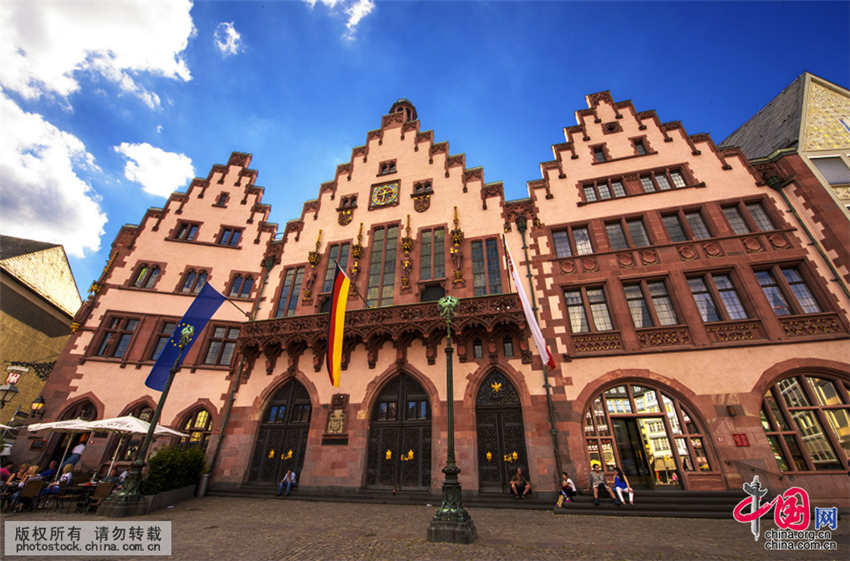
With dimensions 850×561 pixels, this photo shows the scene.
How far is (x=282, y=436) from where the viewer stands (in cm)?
1731

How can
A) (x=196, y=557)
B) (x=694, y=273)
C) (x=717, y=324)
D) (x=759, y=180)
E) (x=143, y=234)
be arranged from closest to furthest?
(x=196, y=557) → (x=717, y=324) → (x=694, y=273) → (x=759, y=180) → (x=143, y=234)

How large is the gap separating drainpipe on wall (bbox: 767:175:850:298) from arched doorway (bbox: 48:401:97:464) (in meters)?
35.6

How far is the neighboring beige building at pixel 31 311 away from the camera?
24281mm

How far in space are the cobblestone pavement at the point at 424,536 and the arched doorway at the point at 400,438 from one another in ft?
9.34

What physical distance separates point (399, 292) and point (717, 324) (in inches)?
567

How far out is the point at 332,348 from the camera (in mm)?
12125

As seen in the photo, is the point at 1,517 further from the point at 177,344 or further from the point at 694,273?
the point at 694,273

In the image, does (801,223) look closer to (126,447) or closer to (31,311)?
(126,447)

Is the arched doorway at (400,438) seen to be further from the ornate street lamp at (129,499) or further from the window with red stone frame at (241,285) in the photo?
the window with red stone frame at (241,285)

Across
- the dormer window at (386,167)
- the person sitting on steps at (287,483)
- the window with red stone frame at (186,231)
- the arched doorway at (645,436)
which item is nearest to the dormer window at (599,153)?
the dormer window at (386,167)

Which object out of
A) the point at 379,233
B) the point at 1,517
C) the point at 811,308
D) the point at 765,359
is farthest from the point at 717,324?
the point at 1,517

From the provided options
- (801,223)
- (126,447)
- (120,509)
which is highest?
(801,223)

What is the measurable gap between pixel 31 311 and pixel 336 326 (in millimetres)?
30075

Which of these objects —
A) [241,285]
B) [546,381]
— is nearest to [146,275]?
[241,285]
